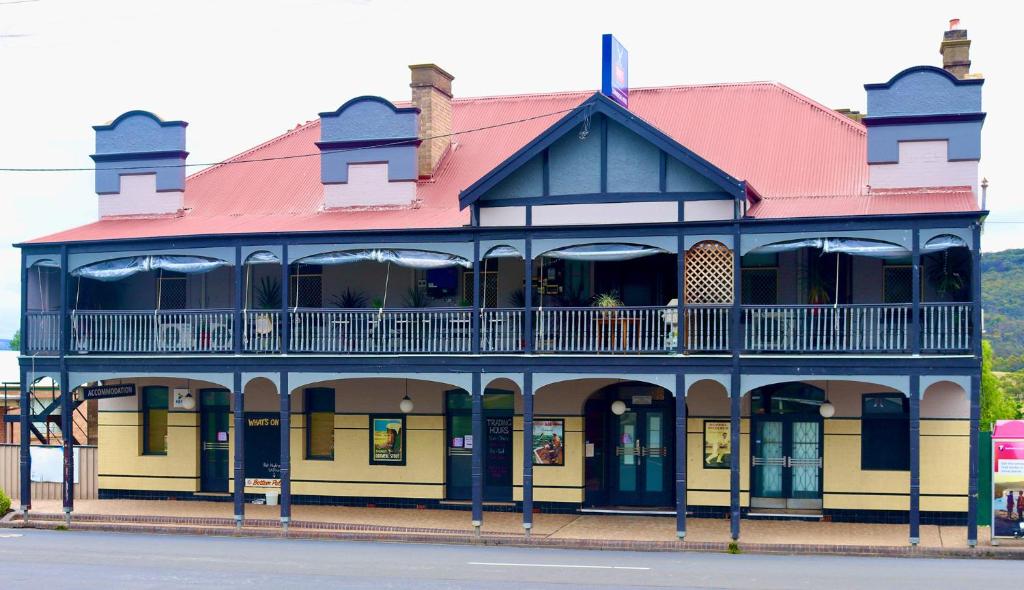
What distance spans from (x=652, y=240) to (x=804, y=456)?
533 centimetres

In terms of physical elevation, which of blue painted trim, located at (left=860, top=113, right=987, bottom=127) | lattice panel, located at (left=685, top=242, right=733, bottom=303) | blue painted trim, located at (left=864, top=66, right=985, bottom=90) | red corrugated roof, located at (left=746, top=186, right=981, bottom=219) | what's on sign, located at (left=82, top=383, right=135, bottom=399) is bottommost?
what's on sign, located at (left=82, top=383, right=135, bottom=399)

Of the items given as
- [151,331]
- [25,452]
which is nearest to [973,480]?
[151,331]

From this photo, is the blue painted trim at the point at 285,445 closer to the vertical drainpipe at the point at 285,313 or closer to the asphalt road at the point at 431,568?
the vertical drainpipe at the point at 285,313

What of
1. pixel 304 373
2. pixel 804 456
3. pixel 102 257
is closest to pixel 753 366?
pixel 804 456

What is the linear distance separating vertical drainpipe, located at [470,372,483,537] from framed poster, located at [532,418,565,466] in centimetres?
249

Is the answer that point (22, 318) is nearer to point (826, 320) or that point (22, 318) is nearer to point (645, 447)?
point (645, 447)

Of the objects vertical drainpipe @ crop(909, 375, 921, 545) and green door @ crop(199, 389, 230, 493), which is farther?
green door @ crop(199, 389, 230, 493)

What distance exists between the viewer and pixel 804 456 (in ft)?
78.3

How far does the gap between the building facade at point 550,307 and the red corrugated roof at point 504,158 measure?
0.09 meters

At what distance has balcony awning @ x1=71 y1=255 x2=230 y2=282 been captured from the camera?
971 inches

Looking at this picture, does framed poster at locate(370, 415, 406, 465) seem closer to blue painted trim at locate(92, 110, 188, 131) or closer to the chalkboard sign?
the chalkboard sign

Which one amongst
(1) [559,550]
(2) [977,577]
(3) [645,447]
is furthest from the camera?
(3) [645,447]

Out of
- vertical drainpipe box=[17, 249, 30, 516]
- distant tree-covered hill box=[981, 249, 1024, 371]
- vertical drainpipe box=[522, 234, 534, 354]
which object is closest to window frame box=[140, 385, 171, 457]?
vertical drainpipe box=[17, 249, 30, 516]

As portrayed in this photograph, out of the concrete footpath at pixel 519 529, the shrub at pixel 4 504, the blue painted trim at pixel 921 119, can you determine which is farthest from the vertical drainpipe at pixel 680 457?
the shrub at pixel 4 504
